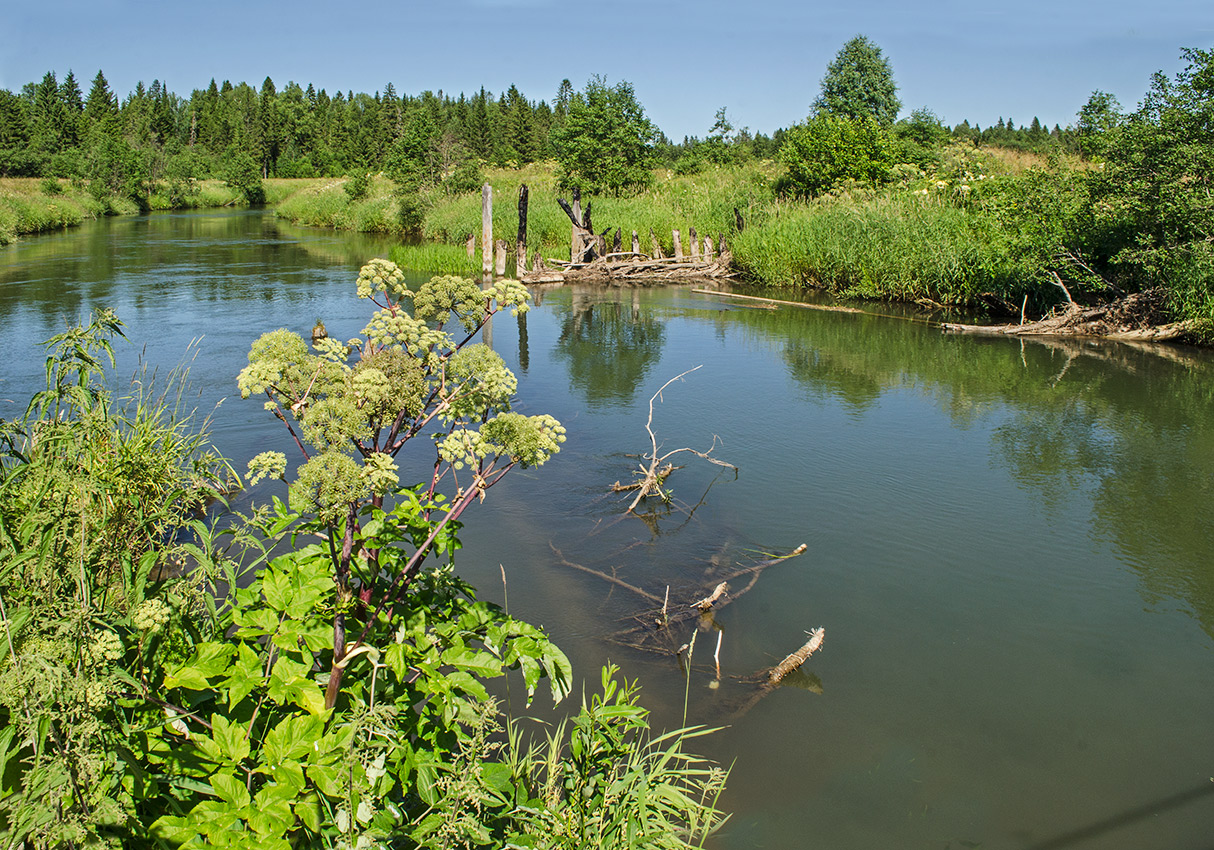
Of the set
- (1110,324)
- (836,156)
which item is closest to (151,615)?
(1110,324)

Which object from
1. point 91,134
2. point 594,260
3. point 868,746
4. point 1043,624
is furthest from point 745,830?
point 91,134

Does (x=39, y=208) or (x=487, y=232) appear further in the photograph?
(x=39, y=208)

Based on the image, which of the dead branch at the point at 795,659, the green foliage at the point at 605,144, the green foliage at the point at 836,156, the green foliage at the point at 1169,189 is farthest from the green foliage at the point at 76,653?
the green foliage at the point at 605,144

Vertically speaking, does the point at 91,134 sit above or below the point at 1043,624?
above

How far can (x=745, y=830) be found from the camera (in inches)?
118

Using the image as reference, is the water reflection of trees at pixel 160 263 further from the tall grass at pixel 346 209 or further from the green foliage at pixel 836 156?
the green foliage at pixel 836 156

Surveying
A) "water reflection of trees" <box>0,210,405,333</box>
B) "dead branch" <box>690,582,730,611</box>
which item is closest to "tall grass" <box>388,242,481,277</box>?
"water reflection of trees" <box>0,210,405,333</box>

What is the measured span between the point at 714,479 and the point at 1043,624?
99.0 inches

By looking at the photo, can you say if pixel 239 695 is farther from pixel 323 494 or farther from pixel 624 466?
pixel 624 466

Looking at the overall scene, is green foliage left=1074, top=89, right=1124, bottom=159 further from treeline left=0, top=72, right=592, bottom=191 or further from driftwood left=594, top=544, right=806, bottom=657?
treeline left=0, top=72, right=592, bottom=191

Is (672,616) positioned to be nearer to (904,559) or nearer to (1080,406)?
(904,559)

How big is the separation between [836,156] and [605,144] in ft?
26.0

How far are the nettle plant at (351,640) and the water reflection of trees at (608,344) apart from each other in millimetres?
6095

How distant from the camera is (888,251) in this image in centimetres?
1440
